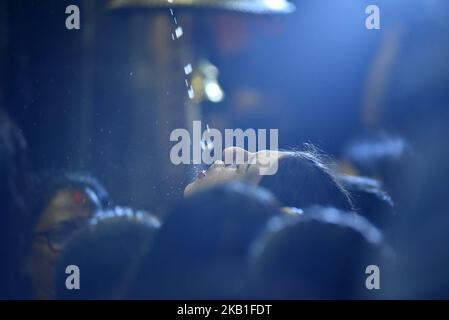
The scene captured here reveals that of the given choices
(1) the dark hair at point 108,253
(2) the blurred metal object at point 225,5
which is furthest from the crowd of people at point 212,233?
(2) the blurred metal object at point 225,5

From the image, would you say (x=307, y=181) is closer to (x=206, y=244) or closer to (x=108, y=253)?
(x=206, y=244)

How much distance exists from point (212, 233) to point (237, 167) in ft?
0.64

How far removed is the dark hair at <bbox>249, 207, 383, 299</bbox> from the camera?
71.8 inches

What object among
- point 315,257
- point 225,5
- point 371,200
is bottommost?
point 315,257

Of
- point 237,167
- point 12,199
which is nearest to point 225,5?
point 237,167

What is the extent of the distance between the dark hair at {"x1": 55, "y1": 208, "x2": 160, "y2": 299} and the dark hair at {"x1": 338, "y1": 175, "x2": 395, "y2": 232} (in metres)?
0.43

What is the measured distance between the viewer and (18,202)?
6.61 feet

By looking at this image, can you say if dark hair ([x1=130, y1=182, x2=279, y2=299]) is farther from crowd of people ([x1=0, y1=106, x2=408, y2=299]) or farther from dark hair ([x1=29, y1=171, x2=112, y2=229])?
dark hair ([x1=29, y1=171, x2=112, y2=229])

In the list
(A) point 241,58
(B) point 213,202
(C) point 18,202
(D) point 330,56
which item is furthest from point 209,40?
(C) point 18,202

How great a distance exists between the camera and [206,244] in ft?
6.19

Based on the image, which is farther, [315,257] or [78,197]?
[78,197]

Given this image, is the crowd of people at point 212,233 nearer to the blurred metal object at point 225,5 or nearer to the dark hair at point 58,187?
the dark hair at point 58,187

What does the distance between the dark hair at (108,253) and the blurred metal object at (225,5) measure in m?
0.45
